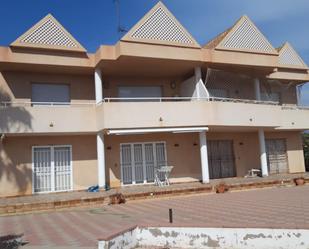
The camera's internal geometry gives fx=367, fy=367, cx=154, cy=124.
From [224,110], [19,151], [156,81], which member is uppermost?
[156,81]

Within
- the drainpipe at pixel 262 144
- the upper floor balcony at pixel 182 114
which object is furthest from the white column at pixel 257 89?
the upper floor balcony at pixel 182 114

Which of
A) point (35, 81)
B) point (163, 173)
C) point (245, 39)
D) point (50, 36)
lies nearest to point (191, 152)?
point (163, 173)

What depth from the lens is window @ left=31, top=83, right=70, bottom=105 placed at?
68.0ft

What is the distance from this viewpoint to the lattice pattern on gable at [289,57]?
2725cm

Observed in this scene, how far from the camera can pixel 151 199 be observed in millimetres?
17500

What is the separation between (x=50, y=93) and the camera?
69.0 feet

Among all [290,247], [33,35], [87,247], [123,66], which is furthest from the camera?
[123,66]

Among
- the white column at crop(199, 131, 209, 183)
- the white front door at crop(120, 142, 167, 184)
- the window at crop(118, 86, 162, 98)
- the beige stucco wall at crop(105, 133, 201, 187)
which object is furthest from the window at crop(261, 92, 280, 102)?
the white front door at crop(120, 142, 167, 184)

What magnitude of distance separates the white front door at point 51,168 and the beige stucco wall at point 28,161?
268 mm

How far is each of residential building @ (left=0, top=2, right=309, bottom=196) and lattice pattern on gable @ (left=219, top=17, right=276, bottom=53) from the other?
69 millimetres

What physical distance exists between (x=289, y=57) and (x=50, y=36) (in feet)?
58.2

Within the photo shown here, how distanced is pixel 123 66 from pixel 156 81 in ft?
10.7

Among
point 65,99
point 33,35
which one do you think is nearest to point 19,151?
point 65,99

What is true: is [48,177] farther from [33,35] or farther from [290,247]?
[290,247]
